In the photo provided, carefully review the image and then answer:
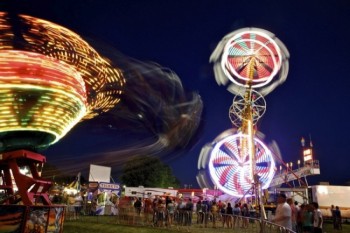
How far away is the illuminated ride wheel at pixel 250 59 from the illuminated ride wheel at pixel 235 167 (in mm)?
6042

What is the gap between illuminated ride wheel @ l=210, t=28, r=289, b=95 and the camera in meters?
31.5

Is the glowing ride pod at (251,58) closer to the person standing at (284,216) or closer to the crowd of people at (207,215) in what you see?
the crowd of people at (207,215)

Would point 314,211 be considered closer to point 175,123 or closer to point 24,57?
point 24,57

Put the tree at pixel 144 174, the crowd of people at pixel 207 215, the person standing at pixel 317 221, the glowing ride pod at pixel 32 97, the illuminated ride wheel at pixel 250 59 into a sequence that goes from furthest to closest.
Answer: the tree at pixel 144 174
the illuminated ride wheel at pixel 250 59
the crowd of people at pixel 207 215
the person standing at pixel 317 221
the glowing ride pod at pixel 32 97

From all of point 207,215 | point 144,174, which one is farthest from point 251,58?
point 144,174

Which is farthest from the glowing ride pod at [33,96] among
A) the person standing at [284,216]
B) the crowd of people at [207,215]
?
the crowd of people at [207,215]

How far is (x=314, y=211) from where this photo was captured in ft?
38.2

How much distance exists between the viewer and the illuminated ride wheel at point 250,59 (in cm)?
3152

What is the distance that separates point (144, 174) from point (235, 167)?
41592 mm

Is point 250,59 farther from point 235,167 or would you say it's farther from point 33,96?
point 33,96

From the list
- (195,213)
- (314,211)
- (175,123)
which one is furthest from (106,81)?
(175,123)

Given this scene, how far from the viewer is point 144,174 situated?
242ft

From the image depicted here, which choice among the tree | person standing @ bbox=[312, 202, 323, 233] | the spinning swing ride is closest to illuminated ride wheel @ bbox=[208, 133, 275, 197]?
the spinning swing ride

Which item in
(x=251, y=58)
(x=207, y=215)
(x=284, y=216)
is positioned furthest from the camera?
(x=251, y=58)
